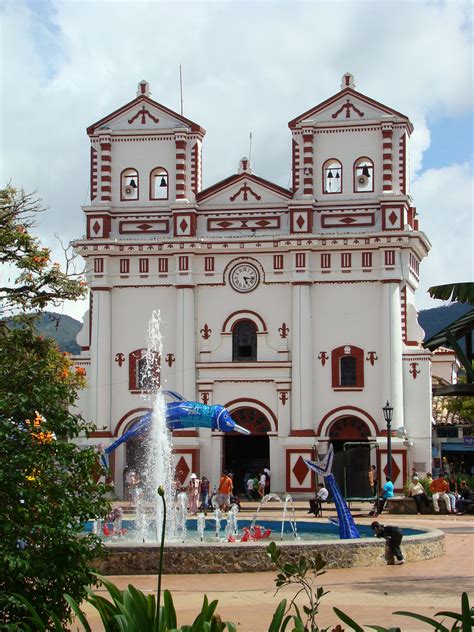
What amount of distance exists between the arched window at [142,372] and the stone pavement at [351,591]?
24252 mm

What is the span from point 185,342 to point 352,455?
830 cm

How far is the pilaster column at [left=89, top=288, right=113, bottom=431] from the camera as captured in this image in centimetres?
4606

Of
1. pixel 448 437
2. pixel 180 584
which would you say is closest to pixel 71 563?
pixel 180 584

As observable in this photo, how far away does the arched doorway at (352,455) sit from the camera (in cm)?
4094

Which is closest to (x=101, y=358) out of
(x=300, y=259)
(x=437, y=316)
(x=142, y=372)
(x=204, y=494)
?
(x=142, y=372)

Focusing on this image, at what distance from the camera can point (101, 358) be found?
46.3m

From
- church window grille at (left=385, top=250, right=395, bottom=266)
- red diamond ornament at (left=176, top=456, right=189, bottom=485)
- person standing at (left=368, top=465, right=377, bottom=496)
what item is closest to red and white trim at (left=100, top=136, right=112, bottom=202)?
red diamond ornament at (left=176, top=456, right=189, bottom=485)

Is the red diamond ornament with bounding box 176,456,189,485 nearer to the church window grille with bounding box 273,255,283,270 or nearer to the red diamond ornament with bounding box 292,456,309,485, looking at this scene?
the red diamond ornament with bounding box 292,456,309,485

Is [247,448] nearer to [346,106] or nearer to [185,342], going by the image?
[185,342]

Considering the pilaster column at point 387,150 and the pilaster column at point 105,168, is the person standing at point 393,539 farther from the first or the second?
the pilaster column at point 105,168

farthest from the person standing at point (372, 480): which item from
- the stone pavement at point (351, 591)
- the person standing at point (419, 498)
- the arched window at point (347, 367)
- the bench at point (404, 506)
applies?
the stone pavement at point (351, 591)

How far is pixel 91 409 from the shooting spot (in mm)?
46219

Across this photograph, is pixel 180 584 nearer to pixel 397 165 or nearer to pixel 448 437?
pixel 397 165

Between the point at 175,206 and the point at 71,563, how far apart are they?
115 ft
